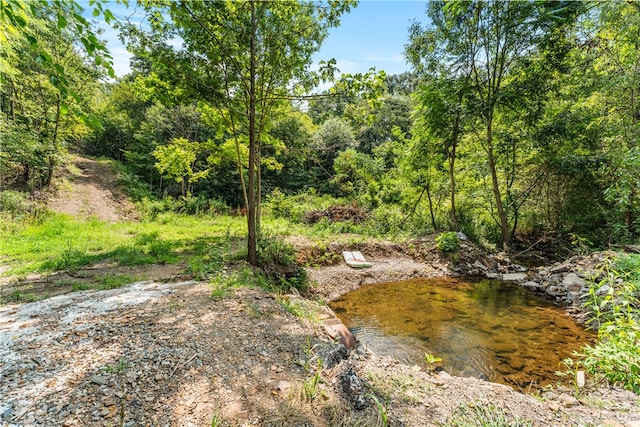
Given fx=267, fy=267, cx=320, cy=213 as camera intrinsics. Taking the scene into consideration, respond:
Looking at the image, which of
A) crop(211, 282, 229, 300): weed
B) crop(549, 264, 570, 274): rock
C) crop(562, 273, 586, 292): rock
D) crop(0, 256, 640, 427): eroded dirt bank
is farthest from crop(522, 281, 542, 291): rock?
crop(211, 282, 229, 300): weed

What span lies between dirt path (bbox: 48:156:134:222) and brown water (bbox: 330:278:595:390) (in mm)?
11839

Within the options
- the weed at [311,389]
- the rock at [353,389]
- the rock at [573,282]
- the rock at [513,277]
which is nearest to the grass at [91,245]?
the weed at [311,389]

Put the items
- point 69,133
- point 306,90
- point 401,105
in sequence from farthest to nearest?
point 401,105, point 69,133, point 306,90

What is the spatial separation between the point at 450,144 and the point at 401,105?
17.5 meters

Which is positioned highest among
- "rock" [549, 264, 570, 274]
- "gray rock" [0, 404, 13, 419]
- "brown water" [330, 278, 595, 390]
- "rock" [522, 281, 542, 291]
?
"gray rock" [0, 404, 13, 419]

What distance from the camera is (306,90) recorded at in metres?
5.95

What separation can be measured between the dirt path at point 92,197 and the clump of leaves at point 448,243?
12944 mm

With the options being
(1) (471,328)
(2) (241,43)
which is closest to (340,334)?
(1) (471,328)

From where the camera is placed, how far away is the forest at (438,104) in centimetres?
488

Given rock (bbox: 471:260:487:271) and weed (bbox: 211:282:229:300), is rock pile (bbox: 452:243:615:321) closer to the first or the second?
rock (bbox: 471:260:487:271)

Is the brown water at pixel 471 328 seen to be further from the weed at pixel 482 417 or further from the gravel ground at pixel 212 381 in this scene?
the weed at pixel 482 417

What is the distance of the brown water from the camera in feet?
11.6

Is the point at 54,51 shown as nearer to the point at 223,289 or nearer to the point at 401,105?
the point at 223,289

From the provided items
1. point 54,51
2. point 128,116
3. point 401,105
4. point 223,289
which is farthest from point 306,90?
point 401,105
